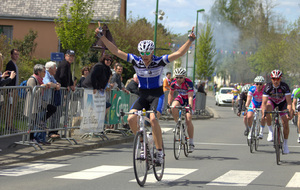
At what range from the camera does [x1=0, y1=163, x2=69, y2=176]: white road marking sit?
9.50 m

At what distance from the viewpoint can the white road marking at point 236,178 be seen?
8.82 metres

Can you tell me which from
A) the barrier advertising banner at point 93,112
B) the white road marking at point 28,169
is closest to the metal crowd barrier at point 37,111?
the barrier advertising banner at point 93,112

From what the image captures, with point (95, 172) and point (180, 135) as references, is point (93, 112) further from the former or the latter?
point (95, 172)

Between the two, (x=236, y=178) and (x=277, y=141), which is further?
(x=277, y=141)

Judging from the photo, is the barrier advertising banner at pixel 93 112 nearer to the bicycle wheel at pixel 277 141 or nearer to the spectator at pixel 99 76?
the spectator at pixel 99 76

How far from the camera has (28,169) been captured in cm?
1002

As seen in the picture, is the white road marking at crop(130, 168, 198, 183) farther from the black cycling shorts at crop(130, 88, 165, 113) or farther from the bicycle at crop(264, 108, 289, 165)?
the bicycle at crop(264, 108, 289, 165)

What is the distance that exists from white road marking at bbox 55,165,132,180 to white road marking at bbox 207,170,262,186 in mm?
1796

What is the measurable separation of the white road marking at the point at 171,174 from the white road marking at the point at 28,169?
1.84 meters

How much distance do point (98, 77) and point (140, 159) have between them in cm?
631

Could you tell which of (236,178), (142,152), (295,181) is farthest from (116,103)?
(142,152)

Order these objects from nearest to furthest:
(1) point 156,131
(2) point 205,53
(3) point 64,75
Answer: (1) point 156,131 → (3) point 64,75 → (2) point 205,53

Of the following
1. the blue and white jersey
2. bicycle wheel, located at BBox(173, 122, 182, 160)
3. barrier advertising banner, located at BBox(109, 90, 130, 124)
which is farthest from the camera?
barrier advertising banner, located at BBox(109, 90, 130, 124)

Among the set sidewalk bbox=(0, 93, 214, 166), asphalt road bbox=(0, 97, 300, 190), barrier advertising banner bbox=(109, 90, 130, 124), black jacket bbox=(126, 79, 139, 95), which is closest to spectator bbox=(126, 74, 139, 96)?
black jacket bbox=(126, 79, 139, 95)
